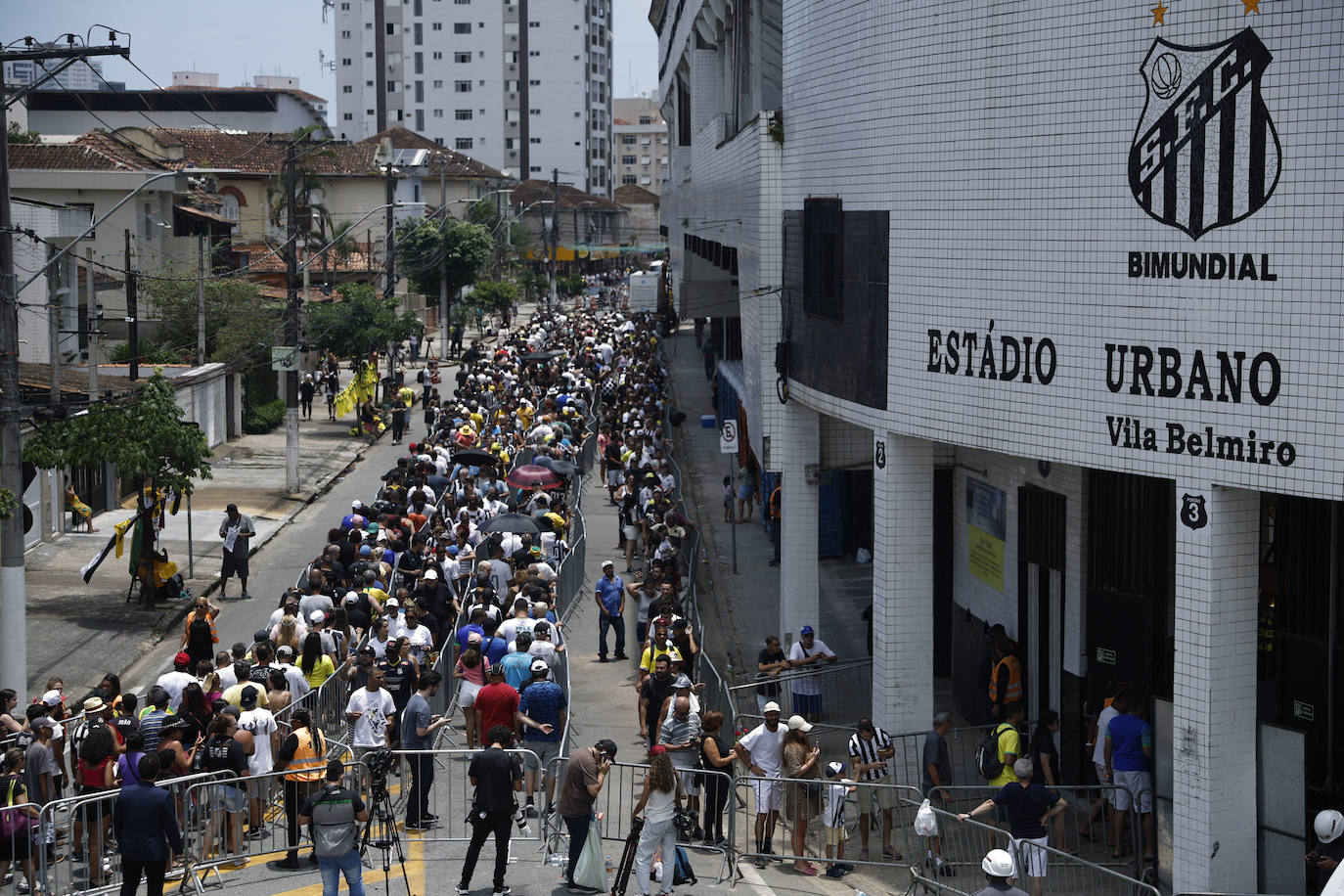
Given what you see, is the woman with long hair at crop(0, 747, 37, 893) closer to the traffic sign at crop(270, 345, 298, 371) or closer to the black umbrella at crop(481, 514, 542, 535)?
the black umbrella at crop(481, 514, 542, 535)

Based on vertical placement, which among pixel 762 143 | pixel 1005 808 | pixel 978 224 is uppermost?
pixel 762 143

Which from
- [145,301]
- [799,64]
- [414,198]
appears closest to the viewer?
[799,64]

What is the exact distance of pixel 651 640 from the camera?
18.0 metres

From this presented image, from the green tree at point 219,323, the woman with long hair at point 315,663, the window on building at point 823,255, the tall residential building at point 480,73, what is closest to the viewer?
the woman with long hair at point 315,663

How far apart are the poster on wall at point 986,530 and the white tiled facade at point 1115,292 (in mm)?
253

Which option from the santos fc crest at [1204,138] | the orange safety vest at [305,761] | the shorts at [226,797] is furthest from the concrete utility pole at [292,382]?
the santos fc crest at [1204,138]

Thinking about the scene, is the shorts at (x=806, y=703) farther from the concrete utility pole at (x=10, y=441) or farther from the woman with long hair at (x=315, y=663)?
the concrete utility pole at (x=10, y=441)

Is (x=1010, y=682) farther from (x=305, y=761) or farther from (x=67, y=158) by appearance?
(x=67, y=158)

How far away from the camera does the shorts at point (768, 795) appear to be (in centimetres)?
1436

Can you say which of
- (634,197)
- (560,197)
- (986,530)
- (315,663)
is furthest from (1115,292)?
(634,197)

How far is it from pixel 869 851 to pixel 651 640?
405 cm

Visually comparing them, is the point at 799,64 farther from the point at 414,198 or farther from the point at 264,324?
the point at 414,198

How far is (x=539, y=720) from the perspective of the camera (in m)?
15.2

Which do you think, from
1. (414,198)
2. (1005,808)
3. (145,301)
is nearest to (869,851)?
(1005,808)
